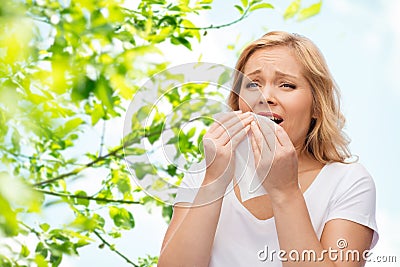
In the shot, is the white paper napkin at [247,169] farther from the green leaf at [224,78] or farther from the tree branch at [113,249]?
the tree branch at [113,249]

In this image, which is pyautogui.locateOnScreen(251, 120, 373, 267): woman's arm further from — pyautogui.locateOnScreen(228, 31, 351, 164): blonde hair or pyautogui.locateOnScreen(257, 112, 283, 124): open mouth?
pyautogui.locateOnScreen(228, 31, 351, 164): blonde hair

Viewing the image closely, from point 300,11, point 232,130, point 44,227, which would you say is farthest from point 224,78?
point 44,227

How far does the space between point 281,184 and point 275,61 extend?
0.18 metres

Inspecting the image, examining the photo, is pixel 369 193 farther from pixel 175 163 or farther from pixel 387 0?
pixel 387 0

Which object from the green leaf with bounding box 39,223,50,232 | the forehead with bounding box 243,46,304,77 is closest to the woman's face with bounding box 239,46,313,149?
the forehead with bounding box 243,46,304,77

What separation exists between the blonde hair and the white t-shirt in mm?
44

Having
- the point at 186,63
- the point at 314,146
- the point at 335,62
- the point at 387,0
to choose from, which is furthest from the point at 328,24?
the point at 186,63

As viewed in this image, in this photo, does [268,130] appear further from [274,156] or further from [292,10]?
[292,10]

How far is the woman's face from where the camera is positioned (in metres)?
0.75

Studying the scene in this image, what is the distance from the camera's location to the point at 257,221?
0.78 metres

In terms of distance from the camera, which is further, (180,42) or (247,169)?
(180,42)

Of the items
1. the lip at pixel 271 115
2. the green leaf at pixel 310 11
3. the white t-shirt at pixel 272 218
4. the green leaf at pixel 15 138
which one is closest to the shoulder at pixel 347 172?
the white t-shirt at pixel 272 218

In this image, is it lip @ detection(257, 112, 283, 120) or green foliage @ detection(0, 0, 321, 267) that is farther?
lip @ detection(257, 112, 283, 120)

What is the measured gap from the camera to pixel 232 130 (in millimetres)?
724
